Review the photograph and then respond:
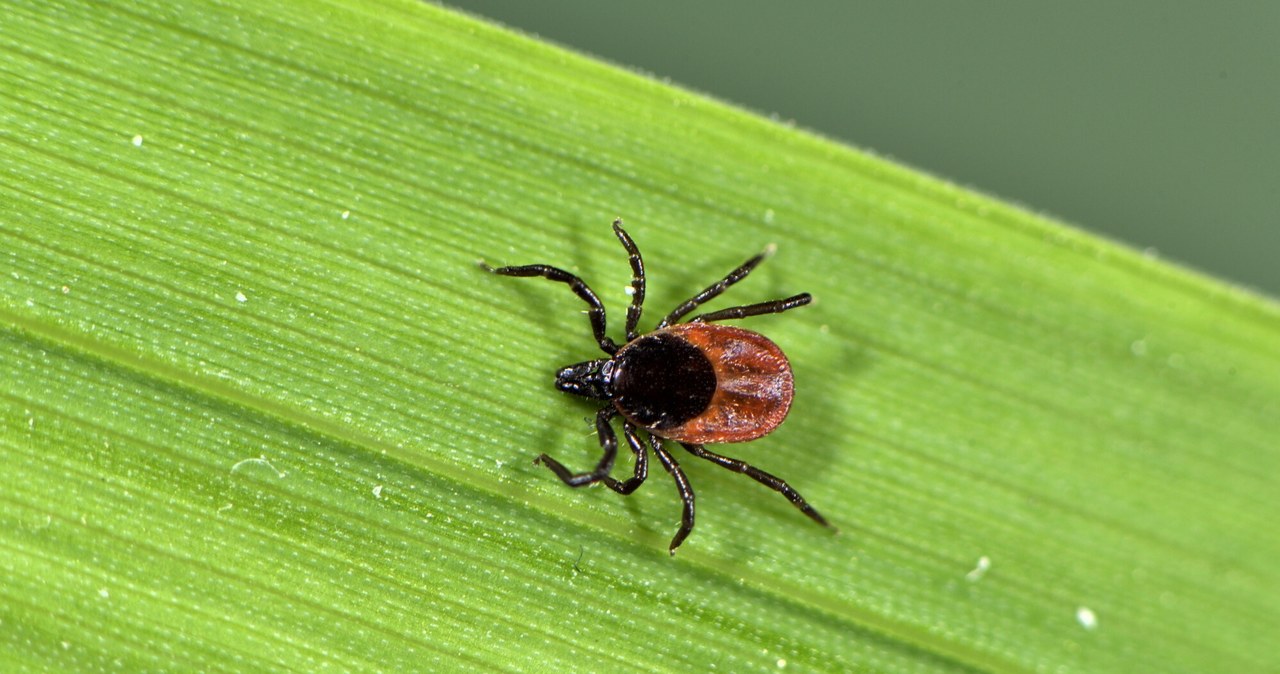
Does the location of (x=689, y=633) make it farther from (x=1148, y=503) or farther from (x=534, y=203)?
(x=1148, y=503)

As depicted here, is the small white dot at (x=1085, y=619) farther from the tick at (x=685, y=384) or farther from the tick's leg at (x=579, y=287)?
the tick's leg at (x=579, y=287)

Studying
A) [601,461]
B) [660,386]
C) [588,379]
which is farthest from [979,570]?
[588,379]

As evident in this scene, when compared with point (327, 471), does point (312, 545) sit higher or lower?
lower

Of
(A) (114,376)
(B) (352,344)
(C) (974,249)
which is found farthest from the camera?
(C) (974,249)

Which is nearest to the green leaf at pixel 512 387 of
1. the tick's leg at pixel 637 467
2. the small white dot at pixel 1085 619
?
the small white dot at pixel 1085 619

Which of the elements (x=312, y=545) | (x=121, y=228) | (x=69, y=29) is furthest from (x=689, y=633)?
(x=69, y=29)

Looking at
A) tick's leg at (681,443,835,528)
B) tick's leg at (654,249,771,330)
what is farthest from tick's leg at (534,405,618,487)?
tick's leg at (654,249,771,330)

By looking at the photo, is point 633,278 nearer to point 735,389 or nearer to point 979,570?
point 735,389
